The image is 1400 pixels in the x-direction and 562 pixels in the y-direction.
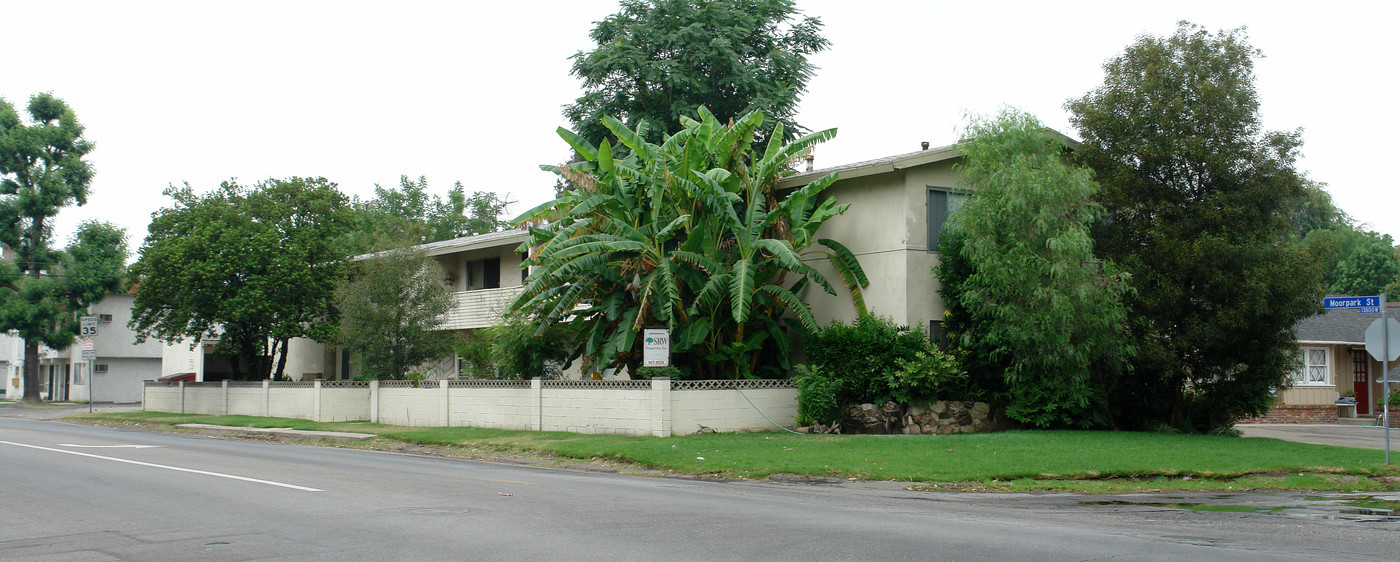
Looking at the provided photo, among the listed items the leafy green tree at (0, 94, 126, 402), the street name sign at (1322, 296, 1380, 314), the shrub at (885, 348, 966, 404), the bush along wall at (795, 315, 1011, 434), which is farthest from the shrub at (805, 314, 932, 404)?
the leafy green tree at (0, 94, 126, 402)

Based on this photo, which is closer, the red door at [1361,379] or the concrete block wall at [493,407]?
the concrete block wall at [493,407]

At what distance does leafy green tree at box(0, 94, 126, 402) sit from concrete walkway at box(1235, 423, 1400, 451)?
49.0 meters

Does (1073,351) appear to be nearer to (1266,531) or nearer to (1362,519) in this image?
(1362,519)

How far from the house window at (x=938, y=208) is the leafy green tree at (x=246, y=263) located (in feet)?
67.7

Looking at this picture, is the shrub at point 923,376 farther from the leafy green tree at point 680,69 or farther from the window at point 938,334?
the leafy green tree at point 680,69

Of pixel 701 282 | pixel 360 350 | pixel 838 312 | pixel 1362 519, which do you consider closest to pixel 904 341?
pixel 838 312

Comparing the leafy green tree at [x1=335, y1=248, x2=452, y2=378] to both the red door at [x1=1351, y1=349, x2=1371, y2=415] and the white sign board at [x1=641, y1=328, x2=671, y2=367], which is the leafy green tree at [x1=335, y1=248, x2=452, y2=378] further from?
the red door at [x1=1351, y1=349, x2=1371, y2=415]

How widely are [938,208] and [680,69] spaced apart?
17.1 m

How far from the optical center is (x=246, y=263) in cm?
3431

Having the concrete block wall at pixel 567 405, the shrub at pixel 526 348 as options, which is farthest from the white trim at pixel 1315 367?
the shrub at pixel 526 348

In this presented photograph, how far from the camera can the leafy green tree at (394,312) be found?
95.0 feet

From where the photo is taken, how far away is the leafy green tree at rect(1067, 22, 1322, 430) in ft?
67.5

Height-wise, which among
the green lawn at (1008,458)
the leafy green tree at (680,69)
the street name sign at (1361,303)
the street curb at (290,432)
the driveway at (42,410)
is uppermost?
the leafy green tree at (680,69)

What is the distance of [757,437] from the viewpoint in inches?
832
